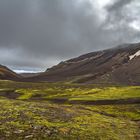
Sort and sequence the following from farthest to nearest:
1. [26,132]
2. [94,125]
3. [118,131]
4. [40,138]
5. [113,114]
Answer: [113,114] → [94,125] → [118,131] → [26,132] → [40,138]

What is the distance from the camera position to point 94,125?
5466cm

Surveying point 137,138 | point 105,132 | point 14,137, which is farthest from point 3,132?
point 137,138

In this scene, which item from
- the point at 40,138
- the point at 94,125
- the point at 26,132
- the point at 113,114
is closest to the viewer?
the point at 40,138

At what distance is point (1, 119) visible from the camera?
5244 cm

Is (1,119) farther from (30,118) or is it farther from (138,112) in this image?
(138,112)

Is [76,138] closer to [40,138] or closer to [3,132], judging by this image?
[40,138]

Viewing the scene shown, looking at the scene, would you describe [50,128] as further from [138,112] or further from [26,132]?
[138,112]

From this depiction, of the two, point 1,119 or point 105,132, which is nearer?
point 105,132

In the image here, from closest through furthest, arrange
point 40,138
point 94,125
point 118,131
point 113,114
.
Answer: point 40,138 → point 118,131 → point 94,125 → point 113,114

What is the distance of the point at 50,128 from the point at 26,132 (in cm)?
494

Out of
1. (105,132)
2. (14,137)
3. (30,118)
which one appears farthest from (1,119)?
(105,132)

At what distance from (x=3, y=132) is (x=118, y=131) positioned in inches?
710

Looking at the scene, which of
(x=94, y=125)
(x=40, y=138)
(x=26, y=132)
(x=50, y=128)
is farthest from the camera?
(x=94, y=125)

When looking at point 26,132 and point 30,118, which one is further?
point 30,118
